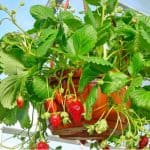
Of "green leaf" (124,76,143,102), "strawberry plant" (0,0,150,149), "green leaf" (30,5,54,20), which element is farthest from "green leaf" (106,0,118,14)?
"green leaf" (124,76,143,102)

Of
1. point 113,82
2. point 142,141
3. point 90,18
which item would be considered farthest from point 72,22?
point 142,141

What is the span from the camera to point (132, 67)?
0.87 meters

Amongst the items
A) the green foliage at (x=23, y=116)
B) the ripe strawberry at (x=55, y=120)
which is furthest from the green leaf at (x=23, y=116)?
the ripe strawberry at (x=55, y=120)

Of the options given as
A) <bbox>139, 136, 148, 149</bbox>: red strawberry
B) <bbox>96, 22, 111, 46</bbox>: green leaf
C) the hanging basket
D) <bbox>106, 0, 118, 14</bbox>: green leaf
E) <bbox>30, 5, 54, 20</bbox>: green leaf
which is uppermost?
<bbox>106, 0, 118, 14</bbox>: green leaf

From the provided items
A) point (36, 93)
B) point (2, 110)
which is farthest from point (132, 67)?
point (2, 110)

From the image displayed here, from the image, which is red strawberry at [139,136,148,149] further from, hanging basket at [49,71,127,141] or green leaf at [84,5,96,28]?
green leaf at [84,5,96,28]

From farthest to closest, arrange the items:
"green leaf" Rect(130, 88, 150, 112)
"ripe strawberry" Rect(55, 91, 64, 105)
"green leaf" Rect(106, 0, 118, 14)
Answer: "green leaf" Rect(106, 0, 118, 14) < "ripe strawberry" Rect(55, 91, 64, 105) < "green leaf" Rect(130, 88, 150, 112)

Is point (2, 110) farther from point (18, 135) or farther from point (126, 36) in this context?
point (126, 36)

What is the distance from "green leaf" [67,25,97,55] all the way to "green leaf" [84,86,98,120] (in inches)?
2.9

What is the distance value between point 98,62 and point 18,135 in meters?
0.43

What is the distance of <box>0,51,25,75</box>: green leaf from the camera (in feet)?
3.15

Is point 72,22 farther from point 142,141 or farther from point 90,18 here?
point 142,141

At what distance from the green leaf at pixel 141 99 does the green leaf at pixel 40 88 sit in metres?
0.18

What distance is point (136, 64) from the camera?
853 mm
